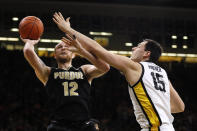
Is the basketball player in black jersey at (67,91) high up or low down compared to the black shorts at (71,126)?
up

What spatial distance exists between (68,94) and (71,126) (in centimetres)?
43

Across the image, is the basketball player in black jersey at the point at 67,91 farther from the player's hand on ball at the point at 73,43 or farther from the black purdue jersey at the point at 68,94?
the player's hand on ball at the point at 73,43

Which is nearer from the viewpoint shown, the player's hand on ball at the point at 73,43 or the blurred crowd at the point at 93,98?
the player's hand on ball at the point at 73,43

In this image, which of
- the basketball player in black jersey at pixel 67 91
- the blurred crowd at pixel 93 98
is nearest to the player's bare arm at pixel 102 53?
the basketball player in black jersey at pixel 67 91

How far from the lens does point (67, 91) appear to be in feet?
14.4

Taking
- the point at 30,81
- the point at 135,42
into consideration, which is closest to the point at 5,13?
the point at 30,81

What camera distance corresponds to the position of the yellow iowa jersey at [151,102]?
12.3 feet

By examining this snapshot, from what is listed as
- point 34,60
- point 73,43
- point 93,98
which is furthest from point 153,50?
point 93,98

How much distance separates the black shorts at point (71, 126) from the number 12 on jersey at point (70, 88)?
0.40 metres

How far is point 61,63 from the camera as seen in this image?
188 inches

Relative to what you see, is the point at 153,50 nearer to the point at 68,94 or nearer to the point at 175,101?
the point at 175,101

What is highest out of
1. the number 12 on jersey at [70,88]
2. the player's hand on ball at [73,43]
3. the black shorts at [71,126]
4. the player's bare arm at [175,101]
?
the player's hand on ball at [73,43]

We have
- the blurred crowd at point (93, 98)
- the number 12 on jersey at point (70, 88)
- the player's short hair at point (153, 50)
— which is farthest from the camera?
the blurred crowd at point (93, 98)

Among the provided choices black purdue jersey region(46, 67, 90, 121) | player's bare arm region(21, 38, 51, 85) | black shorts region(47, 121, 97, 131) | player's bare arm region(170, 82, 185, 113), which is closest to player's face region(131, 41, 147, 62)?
player's bare arm region(170, 82, 185, 113)
